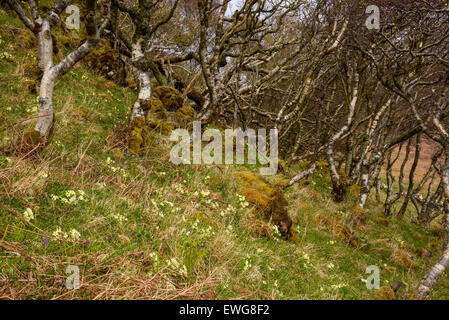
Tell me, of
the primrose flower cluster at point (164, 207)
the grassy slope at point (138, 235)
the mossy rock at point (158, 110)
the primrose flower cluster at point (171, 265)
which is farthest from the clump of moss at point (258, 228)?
the mossy rock at point (158, 110)

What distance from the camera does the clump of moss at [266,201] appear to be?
198 inches

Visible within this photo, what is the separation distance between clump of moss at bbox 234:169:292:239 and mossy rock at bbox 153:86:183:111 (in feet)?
14.0

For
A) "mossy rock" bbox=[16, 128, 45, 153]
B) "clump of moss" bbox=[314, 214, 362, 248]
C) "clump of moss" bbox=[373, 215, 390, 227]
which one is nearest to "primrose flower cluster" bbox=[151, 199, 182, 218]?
"mossy rock" bbox=[16, 128, 45, 153]

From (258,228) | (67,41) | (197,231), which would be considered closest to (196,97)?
(67,41)

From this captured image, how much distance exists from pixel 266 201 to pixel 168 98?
563 centimetres

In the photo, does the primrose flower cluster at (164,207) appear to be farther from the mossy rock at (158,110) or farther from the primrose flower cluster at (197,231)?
the mossy rock at (158,110)

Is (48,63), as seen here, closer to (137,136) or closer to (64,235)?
(137,136)

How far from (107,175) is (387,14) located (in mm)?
8007

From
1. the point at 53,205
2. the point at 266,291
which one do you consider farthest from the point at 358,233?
the point at 53,205

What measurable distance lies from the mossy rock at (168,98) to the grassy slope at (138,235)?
8.71 feet

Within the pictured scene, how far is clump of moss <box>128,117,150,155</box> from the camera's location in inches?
207
